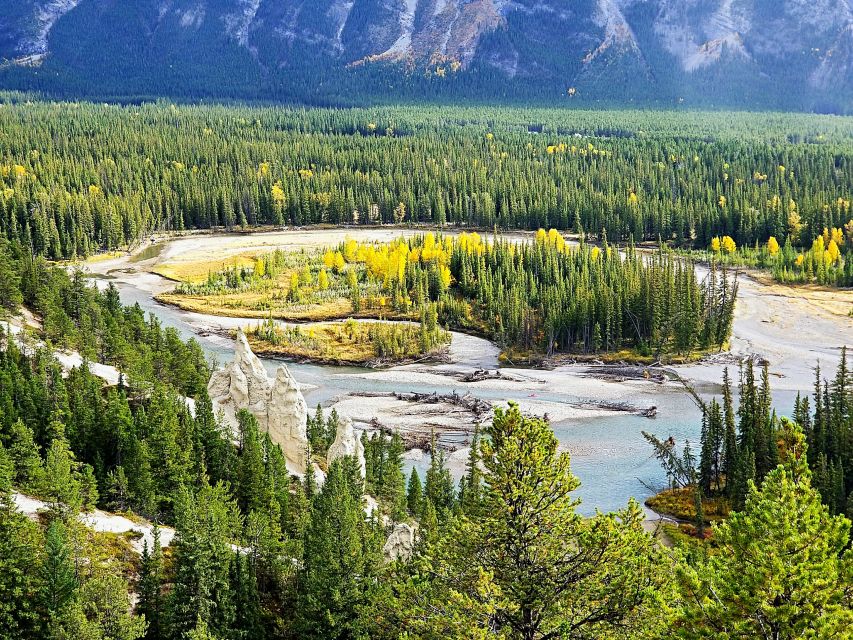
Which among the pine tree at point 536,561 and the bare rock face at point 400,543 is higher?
the pine tree at point 536,561

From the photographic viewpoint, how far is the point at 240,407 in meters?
75.1

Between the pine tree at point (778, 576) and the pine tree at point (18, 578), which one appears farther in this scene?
the pine tree at point (18, 578)

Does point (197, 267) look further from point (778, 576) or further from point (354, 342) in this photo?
point (778, 576)

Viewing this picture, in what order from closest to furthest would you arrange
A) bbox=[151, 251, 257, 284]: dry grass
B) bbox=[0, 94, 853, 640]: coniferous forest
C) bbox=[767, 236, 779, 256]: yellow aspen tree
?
bbox=[0, 94, 853, 640]: coniferous forest
bbox=[151, 251, 257, 284]: dry grass
bbox=[767, 236, 779, 256]: yellow aspen tree

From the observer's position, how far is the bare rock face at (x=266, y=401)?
2908 inches

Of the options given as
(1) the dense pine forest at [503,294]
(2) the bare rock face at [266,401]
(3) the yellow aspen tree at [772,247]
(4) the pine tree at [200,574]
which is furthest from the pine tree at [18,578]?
(3) the yellow aspen tree at [772,247]

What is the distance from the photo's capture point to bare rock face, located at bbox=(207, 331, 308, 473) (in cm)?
7388

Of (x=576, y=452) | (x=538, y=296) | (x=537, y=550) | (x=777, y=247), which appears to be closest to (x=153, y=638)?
(x=537, y=550)

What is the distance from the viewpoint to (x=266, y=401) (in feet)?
245

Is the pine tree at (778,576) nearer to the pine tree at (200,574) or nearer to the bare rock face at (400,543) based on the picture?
the pine tree at (200,574)

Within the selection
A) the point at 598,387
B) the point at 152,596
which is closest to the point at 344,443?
the point at 152,596

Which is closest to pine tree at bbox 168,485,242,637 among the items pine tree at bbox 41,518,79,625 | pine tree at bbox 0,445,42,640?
pine tree at bbox 41,518,79,625

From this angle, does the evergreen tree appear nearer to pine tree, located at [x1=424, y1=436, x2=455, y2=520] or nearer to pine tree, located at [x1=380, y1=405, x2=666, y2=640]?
pine tree, located at [x1=424, y1=436, x2=455, y2=520]

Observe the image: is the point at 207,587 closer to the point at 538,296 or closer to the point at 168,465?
the point at 168,465
